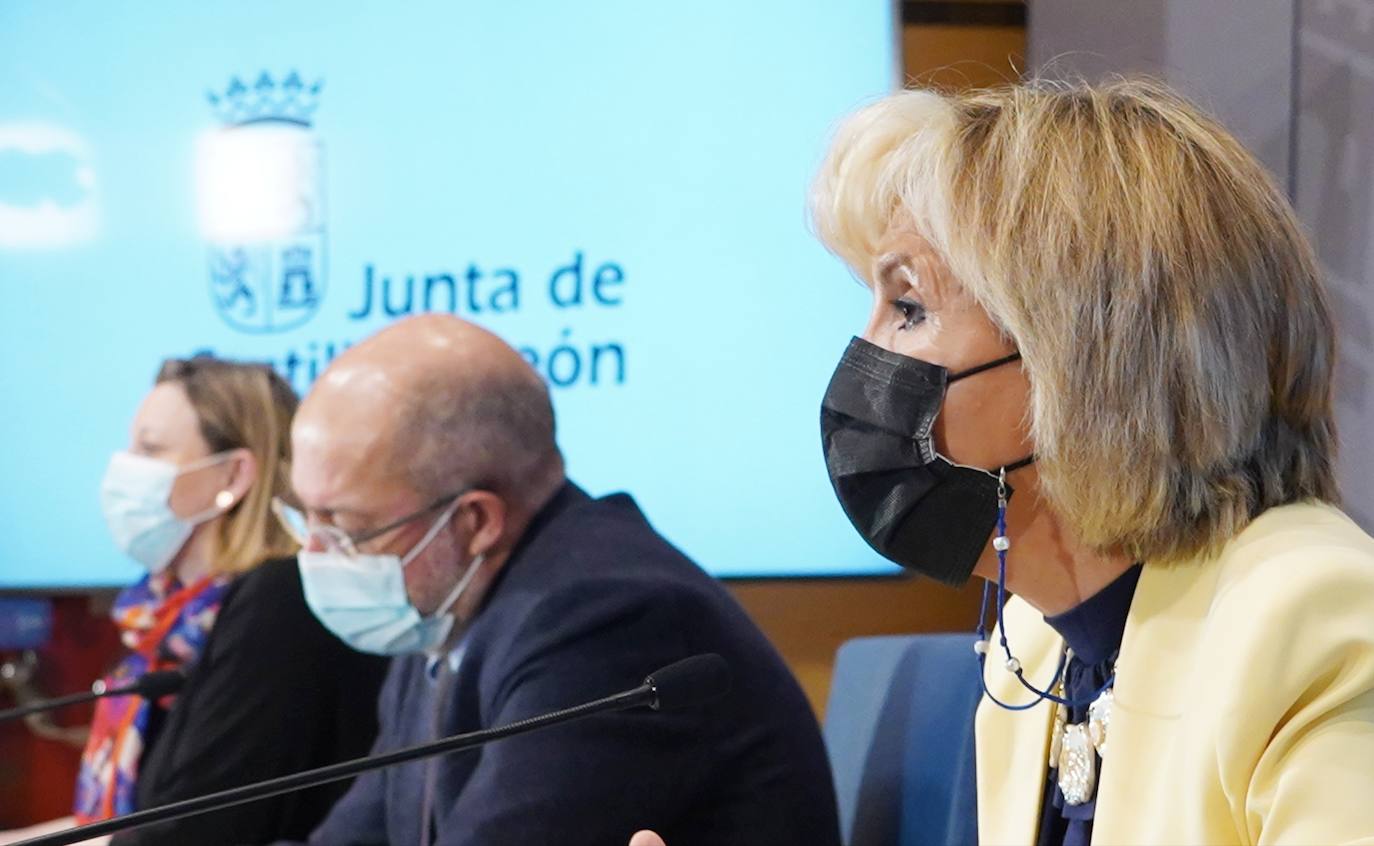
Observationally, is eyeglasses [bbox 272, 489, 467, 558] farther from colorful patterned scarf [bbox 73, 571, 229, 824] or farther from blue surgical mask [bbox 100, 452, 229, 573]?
blue surgical mask [bbox 100, 452, 229, 573]

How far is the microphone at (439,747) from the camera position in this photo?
129cm

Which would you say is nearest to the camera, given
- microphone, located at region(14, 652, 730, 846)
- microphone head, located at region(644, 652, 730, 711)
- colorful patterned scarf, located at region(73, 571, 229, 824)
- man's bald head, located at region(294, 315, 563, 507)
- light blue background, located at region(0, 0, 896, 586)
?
microphone, located at region(14, 652, 730, 846)

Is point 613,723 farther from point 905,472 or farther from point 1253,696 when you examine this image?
point 1253,696

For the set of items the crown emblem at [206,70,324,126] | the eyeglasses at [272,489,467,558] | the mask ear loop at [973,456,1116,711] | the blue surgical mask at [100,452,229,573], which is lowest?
the blue surgical mask at [100,452,229,573]

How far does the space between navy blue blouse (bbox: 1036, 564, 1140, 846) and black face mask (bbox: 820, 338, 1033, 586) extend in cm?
10

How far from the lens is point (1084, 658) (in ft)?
4.35

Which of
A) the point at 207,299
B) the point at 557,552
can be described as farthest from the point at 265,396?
the point at 557,552

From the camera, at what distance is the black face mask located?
1293 millimetres

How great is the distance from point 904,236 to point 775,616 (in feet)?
6.43

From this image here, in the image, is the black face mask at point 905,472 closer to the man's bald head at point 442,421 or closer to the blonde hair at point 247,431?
the man's bald head at point 442,421

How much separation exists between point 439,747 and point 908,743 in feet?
2.47

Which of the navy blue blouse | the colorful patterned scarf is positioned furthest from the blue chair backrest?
the colorful patterned scarf

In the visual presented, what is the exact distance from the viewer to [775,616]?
323 centimetres

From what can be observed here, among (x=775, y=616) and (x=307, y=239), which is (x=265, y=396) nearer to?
(x=307, y=239)
